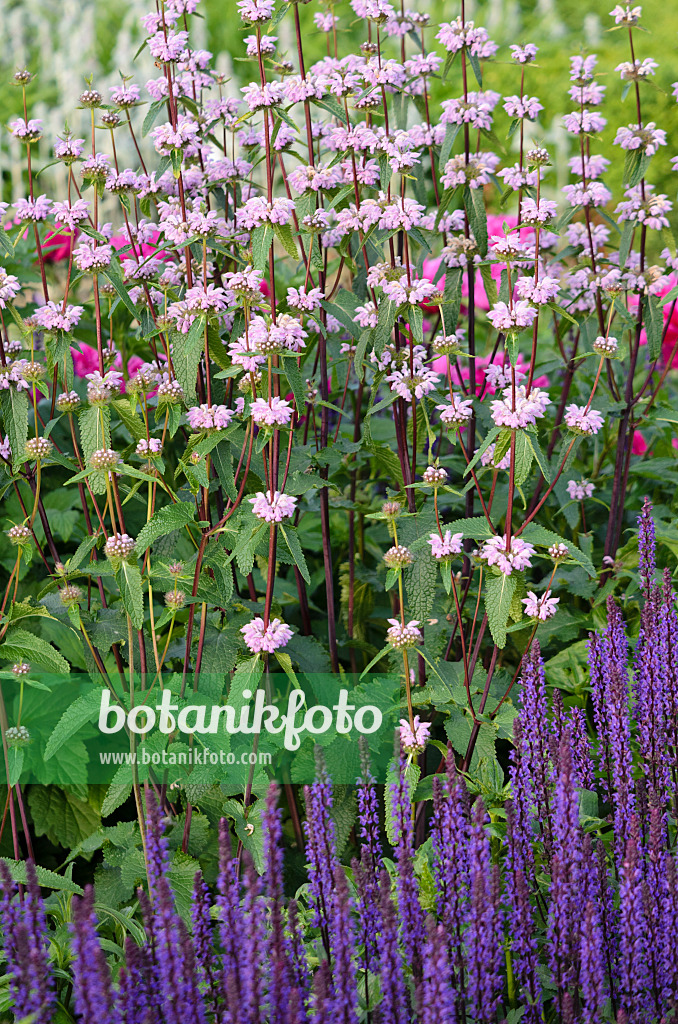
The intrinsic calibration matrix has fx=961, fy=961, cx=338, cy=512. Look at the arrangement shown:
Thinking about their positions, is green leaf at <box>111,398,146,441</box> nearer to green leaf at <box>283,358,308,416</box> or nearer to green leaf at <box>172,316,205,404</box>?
green leaf at <box>172,316,205,404</box>

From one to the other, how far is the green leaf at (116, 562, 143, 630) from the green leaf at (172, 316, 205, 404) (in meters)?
0.44

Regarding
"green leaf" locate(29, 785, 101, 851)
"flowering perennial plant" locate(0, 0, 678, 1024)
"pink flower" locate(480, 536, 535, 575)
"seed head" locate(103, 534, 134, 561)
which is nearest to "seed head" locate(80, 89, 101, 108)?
"flowering perennial plant" locate(0, 0, 678, 1024)

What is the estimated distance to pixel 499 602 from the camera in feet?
7.11

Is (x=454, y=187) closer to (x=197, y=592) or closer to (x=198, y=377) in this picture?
(x=198, y=377)

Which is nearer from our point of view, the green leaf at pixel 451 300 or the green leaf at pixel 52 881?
the green leaf at pixel 52 881

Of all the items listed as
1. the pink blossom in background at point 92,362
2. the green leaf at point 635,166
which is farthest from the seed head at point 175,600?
the green leaf at point 635,166

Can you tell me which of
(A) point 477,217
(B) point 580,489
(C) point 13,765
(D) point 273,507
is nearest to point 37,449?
(D) point 273,507

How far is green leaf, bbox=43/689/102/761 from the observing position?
2.28 metres

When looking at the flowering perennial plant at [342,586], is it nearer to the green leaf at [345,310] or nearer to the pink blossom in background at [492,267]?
the green leaf at [345,310]

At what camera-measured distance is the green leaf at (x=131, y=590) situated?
6.70ft

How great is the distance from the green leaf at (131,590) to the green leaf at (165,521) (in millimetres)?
66

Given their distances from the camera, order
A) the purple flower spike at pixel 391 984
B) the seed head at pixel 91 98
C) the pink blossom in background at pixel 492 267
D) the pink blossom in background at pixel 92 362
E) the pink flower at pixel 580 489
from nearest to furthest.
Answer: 1. the purple flower spike at pixel 391 984
2. the seed head at pixel 91 98
3. the pink flower at pixel 580 489
4. the pink blossom in background at pixel 92 362
5. the pink blossom in background at pixel 492 267

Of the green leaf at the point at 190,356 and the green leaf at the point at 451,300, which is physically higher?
the green leaf at the point at 451,300

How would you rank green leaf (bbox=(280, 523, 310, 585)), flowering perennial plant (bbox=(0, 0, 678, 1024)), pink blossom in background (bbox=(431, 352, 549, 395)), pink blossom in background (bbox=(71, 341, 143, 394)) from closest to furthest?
flowering perennial plant (bbox=(0, 0, 678, 1024)) < green leaf (bbox=(280, 523, 310, 585)) < pink blossom in background (bbox=(431, 352, 549, 395)) < pink blossom in background (bbox=(71, 341, 143, 394))
